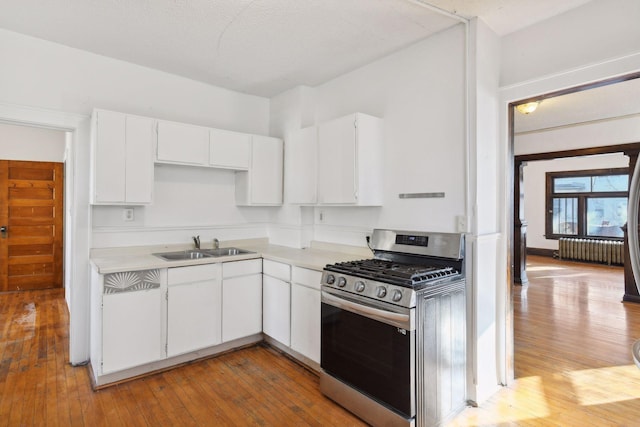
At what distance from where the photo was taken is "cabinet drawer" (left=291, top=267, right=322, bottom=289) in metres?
2.84

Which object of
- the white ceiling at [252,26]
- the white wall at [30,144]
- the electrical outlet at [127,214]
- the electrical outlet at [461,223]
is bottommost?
the electrical outlet at [461,223]

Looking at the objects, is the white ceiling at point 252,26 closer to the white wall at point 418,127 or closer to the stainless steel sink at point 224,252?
the white wall at point 418,127

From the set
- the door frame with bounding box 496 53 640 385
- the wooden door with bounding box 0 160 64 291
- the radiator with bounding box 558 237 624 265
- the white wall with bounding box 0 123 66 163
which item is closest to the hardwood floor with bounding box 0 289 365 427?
the door frame with bounding box 496 53 640 385

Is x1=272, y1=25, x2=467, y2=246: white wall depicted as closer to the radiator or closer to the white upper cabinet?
the white upper cabinet

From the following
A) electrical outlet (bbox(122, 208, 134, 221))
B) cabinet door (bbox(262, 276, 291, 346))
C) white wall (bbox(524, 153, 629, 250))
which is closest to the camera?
cabinet door (bbox(262, 276, 291, 346))

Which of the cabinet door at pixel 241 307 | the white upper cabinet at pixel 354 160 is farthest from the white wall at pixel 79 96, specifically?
the white upper cabinet at pixel 354 160

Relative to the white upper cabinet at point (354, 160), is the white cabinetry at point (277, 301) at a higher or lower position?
lower

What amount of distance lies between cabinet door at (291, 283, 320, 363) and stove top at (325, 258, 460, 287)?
44 centimetres

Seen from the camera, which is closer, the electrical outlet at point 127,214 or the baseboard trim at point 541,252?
the electrical outlet at point 127,214

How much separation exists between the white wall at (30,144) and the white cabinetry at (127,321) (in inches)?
155

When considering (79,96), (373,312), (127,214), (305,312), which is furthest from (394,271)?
(79,96)

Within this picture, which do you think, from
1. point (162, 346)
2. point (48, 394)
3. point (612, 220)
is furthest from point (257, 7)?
point (612, 220)

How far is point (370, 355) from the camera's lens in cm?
226

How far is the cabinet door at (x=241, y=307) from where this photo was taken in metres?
3.24
